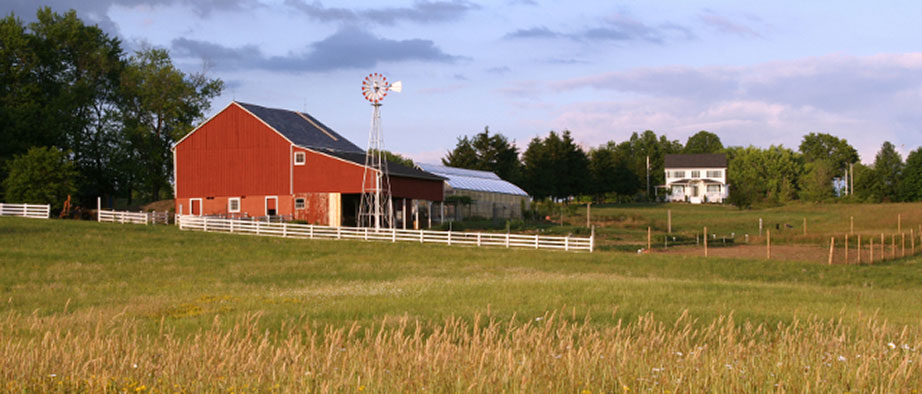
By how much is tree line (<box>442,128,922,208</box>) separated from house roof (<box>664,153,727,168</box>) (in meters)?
4.33

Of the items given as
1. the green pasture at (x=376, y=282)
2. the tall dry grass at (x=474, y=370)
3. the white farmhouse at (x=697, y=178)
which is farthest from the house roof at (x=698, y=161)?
the tall dry grass at (x=474, y=370)

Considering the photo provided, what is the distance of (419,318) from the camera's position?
14.1 meters

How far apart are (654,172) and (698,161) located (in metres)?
12.0

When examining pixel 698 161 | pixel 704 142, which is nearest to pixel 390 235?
pixel 698 161

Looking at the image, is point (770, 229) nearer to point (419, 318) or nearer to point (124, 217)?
point (124, 217)

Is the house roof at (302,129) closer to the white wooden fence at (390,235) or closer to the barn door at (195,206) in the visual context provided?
the barn door at (195,206)

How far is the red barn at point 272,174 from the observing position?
51.6m

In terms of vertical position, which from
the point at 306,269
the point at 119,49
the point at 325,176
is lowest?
the point at 306,269

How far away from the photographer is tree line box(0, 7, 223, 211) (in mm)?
67312

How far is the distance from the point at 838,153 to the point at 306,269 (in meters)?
131

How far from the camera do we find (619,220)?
68.6 m

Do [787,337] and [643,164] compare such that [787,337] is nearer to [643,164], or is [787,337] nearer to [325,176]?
[325,176]

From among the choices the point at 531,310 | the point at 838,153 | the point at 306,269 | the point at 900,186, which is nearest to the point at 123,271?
the point at 306,269

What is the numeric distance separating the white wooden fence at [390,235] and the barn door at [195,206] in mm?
5997
